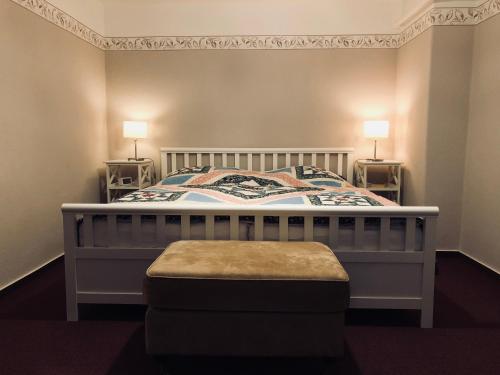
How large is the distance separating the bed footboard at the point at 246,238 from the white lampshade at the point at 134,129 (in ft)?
6.08

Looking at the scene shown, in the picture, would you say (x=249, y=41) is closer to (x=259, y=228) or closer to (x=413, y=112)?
(x=413, y=112)

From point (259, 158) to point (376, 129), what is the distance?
1.17m

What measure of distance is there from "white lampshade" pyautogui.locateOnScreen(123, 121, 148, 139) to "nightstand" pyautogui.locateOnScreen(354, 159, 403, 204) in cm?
212

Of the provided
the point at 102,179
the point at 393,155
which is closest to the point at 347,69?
the point at 393,155

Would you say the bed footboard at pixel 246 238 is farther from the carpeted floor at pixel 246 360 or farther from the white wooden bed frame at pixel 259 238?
the carpeted floor at pixel 246 360

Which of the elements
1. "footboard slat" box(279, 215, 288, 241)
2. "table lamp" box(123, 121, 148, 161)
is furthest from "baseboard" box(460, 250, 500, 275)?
"table lamp" box(123, 121, 148, 161)

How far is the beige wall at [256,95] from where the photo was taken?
3889 millimetres

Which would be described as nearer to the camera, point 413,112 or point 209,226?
point 209,226

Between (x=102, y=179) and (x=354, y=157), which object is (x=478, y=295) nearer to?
(x=354, y=157)

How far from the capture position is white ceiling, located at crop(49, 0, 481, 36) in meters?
3.80

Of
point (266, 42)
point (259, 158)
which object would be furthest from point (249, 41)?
point (259, 158)

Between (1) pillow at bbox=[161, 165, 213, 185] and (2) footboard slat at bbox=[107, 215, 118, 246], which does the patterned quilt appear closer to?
(1) pillow at bbox=[161, 165, 213, 185]

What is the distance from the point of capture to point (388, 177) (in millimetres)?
3861

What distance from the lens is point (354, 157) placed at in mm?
3967
